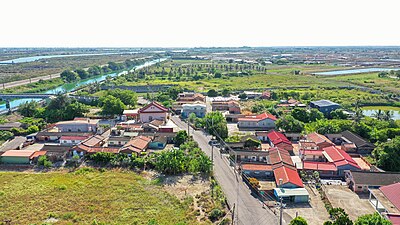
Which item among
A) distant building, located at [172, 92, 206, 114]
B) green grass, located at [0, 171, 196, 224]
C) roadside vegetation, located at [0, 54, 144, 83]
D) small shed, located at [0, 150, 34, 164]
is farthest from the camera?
roadside vegetation, located at [0, 54, 144, 83]

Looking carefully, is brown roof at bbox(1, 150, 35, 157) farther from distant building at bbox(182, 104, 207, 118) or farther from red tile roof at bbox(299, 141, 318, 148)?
red tile roof at bbox(299, 141, 318, 148)

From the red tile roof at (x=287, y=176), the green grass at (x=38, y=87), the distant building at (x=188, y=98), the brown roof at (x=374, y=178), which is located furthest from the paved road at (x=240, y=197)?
the green grass at (x=38, y=87)

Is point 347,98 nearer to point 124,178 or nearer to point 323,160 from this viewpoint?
point 323,160

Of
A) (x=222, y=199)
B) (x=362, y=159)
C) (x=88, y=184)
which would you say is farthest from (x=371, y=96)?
(x=88, y=184)

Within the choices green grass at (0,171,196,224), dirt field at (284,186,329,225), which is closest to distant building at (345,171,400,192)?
dirt field at (284,186,329,225)

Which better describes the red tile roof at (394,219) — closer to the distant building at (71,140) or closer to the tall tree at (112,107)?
the distant building at (71,140)
